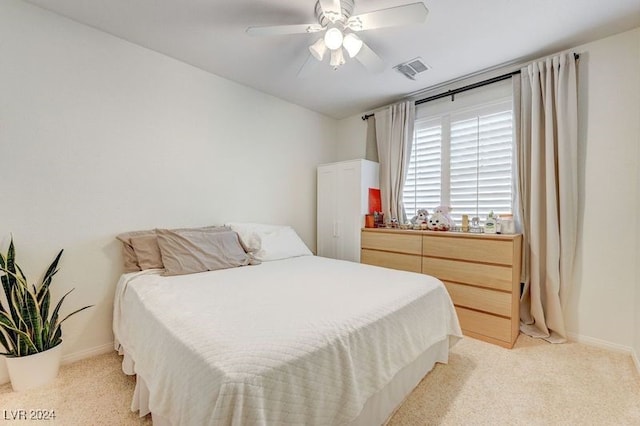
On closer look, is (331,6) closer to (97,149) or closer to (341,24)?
(341,24)

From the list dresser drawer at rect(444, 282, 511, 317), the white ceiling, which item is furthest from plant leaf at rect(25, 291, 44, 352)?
dresser drawer at rect(444, 282, 511, 317)

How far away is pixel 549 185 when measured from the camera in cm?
226

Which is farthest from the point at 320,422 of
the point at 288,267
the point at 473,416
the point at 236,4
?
the point at 236,4

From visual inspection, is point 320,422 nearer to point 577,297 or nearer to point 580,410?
point 580,410

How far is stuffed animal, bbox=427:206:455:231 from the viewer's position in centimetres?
278

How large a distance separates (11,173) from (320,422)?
2410mm

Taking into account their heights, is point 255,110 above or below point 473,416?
above

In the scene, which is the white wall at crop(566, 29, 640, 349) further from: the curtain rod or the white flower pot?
the white flower pot

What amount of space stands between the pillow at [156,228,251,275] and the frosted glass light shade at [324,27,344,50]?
1.74 m

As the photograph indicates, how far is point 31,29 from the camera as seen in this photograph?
6.03 feet

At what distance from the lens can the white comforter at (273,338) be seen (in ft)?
2.87

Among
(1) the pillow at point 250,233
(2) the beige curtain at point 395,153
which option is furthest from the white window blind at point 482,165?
(1) the pillow at point 250,233

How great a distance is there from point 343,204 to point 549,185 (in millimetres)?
1971

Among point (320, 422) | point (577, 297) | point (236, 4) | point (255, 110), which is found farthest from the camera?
point (255, 110)
